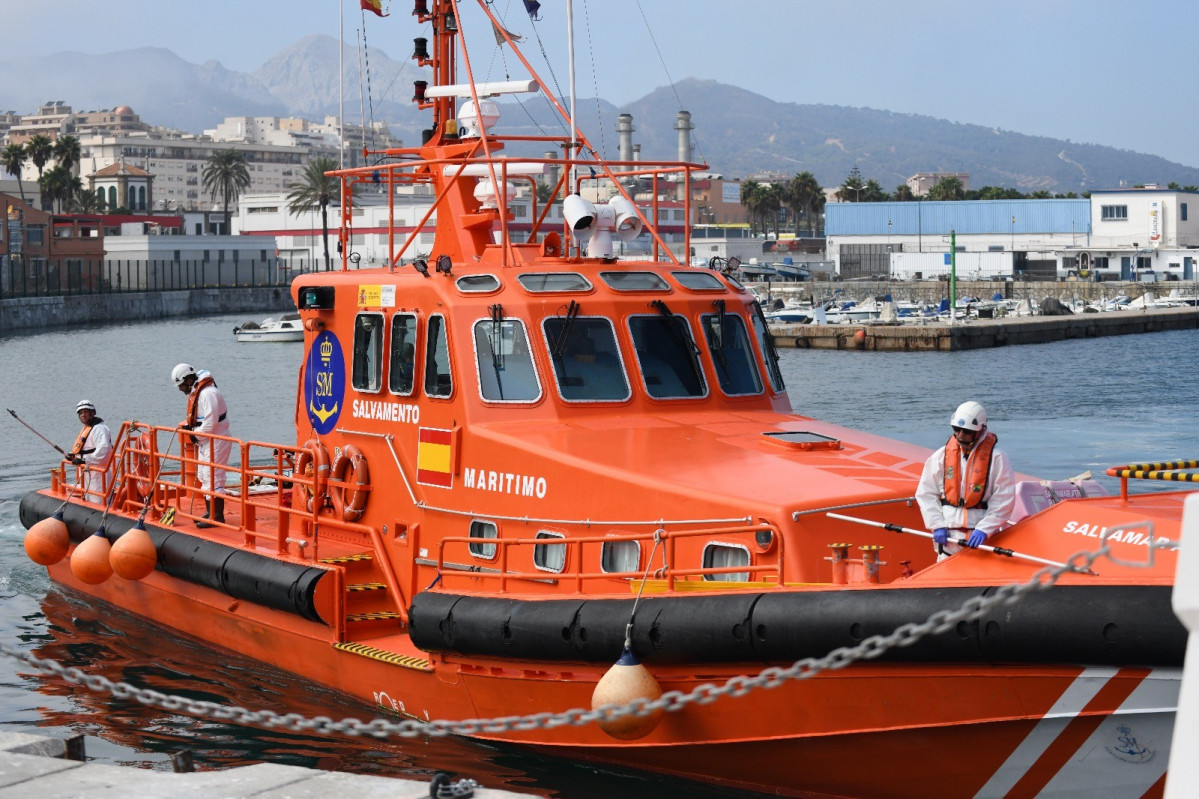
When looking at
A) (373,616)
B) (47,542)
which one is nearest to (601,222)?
(373,616)

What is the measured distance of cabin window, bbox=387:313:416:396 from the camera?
29.9 ft

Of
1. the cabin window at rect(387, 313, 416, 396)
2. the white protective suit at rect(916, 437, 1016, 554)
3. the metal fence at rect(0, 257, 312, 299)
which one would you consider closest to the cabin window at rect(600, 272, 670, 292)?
the cabin window at rect(387, 313, 416, 396)

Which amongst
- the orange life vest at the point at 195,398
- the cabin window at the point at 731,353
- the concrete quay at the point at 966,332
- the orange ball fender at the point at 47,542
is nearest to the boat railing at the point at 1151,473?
the cabin window at the point at 731,353

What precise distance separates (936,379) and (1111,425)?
10902 mm

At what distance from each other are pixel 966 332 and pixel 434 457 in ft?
138

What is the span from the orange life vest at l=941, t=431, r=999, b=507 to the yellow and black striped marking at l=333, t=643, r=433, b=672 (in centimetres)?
325

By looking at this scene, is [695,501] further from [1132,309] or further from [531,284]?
[1132,309]

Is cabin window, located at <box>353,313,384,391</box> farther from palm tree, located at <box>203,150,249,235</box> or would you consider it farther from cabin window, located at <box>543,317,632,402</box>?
A: palm tree, located at <box>203,150,249,235</box>

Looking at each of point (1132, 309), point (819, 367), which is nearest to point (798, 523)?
point (819, 367)

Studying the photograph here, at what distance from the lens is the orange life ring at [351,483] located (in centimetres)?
948

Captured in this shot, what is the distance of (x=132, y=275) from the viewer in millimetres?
81125

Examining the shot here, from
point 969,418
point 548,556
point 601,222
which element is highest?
point 601,222

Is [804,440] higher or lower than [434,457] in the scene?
higher

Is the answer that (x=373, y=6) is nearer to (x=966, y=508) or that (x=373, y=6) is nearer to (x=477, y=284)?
(x=477, y=284)
